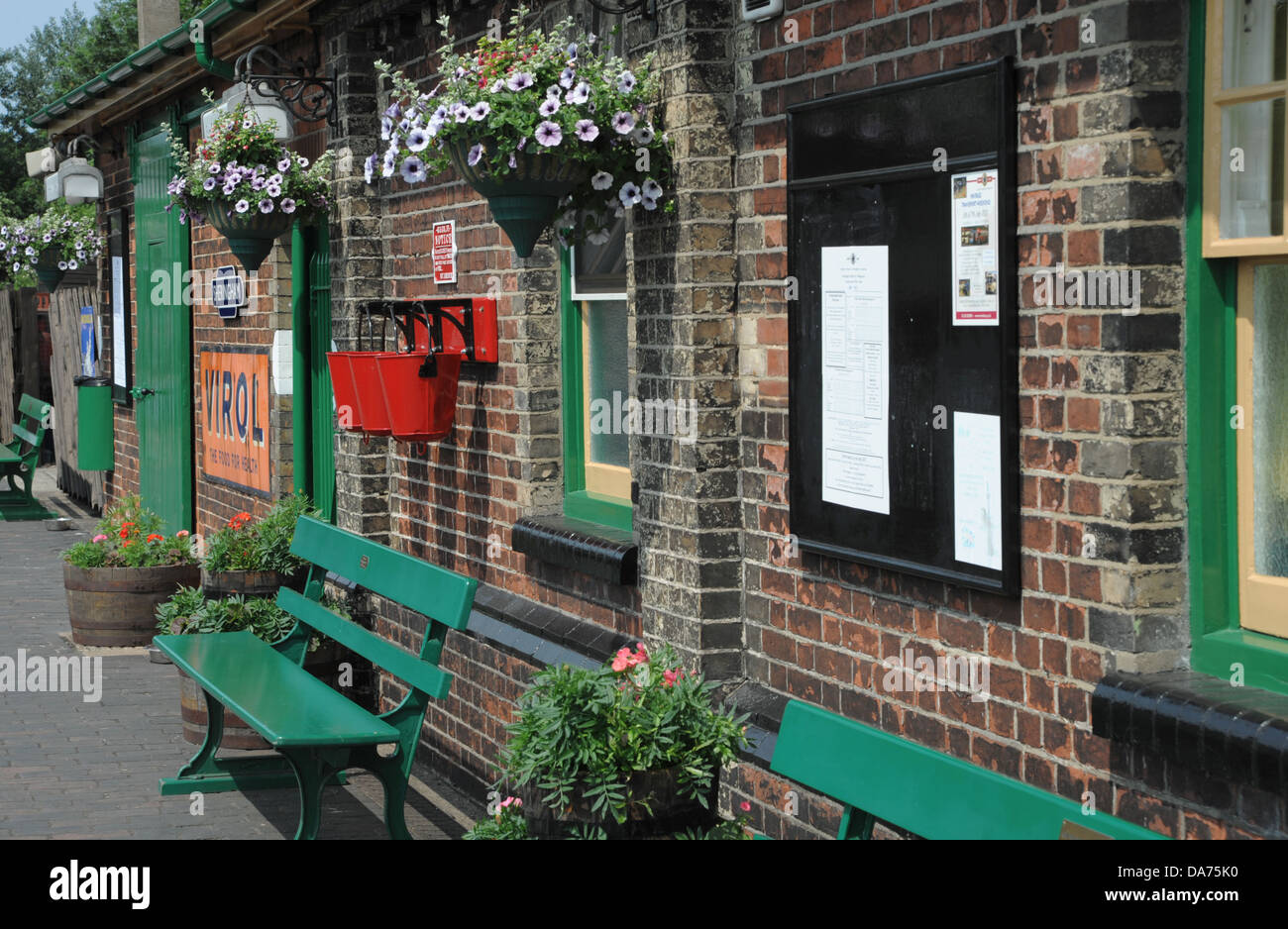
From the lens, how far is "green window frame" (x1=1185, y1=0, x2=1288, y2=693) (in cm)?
343

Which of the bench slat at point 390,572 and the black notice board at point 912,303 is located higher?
the black notice board at point 912,303

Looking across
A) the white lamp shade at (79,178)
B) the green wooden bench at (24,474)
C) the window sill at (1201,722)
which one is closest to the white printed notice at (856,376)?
the window sill at (1201,722)

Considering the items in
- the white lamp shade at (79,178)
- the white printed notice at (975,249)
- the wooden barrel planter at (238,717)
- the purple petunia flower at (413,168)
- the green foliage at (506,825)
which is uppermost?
the white lamp shade at (79,178)

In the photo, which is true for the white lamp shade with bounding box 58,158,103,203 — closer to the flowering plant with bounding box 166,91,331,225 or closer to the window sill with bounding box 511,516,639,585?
the flowering plant with bounding box 166,91,331,225

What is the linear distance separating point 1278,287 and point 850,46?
4.86 ft

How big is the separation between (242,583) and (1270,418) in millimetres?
5385

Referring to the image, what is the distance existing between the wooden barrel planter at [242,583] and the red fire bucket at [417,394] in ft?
4.27

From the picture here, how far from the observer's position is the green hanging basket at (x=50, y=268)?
17078 millimetres

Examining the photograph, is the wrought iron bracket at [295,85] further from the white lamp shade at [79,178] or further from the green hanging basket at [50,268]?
the green hanging basket at [50,268]

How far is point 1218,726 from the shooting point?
319 cm

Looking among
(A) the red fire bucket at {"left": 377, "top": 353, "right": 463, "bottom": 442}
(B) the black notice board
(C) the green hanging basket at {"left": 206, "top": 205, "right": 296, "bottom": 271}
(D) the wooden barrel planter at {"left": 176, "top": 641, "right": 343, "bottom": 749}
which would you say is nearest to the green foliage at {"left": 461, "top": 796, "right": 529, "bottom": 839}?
(B) the black notice board

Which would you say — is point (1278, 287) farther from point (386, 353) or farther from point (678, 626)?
point (386, 353)

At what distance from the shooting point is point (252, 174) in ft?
27.2

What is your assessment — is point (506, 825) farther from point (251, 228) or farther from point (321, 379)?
point (321, 379)
